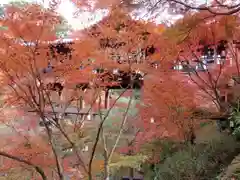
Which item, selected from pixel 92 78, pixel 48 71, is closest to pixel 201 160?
pixel 92 78

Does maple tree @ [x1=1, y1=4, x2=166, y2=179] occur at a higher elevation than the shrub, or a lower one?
higher

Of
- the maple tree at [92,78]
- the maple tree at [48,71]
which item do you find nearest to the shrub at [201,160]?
the maple tree at [92,78]

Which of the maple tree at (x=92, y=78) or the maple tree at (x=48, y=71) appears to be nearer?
the maple tree at (x=48, y=71)

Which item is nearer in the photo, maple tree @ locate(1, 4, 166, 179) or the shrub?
maple tree @ locate(1, 4, 166, 179)

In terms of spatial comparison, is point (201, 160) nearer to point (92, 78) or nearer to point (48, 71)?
point (92, 78)

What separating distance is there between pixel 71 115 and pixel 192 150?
5.78m

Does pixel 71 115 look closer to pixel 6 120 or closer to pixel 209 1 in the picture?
pixel 6 120

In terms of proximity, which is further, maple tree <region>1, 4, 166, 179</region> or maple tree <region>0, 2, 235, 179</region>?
maple tree <region>0, 2, 235, 179</region>

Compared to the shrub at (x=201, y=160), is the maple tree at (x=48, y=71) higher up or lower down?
higher up

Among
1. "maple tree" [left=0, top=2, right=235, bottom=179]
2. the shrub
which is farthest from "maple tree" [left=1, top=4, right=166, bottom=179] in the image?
the shrub

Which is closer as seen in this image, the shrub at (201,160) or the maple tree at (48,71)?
the maple tree at (48,71)

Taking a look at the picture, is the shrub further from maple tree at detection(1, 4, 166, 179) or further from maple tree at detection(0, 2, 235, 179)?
maple tree at detection(1, 4, 166, 179)

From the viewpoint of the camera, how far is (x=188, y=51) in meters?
7.35

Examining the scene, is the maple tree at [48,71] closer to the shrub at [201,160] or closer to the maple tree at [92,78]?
the maple tree at [92,78]
